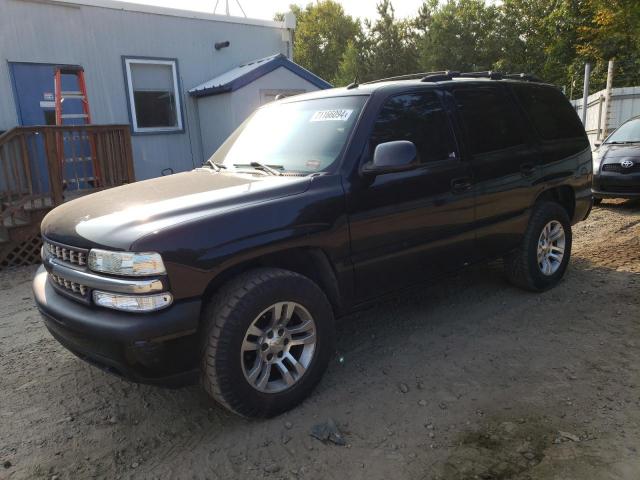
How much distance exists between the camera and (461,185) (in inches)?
153

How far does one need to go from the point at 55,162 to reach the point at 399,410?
19.2 ft

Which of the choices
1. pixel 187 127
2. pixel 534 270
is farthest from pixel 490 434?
pixel 187 127

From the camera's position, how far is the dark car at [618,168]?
810 centimetres

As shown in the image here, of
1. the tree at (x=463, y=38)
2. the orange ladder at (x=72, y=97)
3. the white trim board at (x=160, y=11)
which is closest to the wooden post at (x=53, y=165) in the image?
the orange ladder at (x=72, y=97)

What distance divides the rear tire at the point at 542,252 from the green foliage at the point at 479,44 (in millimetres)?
20482

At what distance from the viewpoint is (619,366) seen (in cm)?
344

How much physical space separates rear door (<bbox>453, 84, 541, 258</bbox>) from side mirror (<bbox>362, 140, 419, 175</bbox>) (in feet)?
3.16

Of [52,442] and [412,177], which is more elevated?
[412,177]

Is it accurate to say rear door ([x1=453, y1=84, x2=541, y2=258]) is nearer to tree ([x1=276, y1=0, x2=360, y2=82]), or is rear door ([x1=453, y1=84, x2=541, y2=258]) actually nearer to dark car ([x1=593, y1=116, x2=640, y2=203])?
dark car ([x1=593, y1=116, x2=640, y2=203])

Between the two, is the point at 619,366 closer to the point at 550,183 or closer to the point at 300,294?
the point at 550,183

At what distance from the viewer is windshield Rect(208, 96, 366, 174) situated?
11.2ft

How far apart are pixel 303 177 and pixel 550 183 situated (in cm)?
270

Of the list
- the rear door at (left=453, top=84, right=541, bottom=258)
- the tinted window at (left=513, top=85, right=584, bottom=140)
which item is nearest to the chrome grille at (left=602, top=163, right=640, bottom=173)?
the tinted window at (left=513, top=85, right=584, bottom=140)

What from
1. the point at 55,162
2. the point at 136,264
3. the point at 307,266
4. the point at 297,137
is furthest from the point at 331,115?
the point at 55,162
